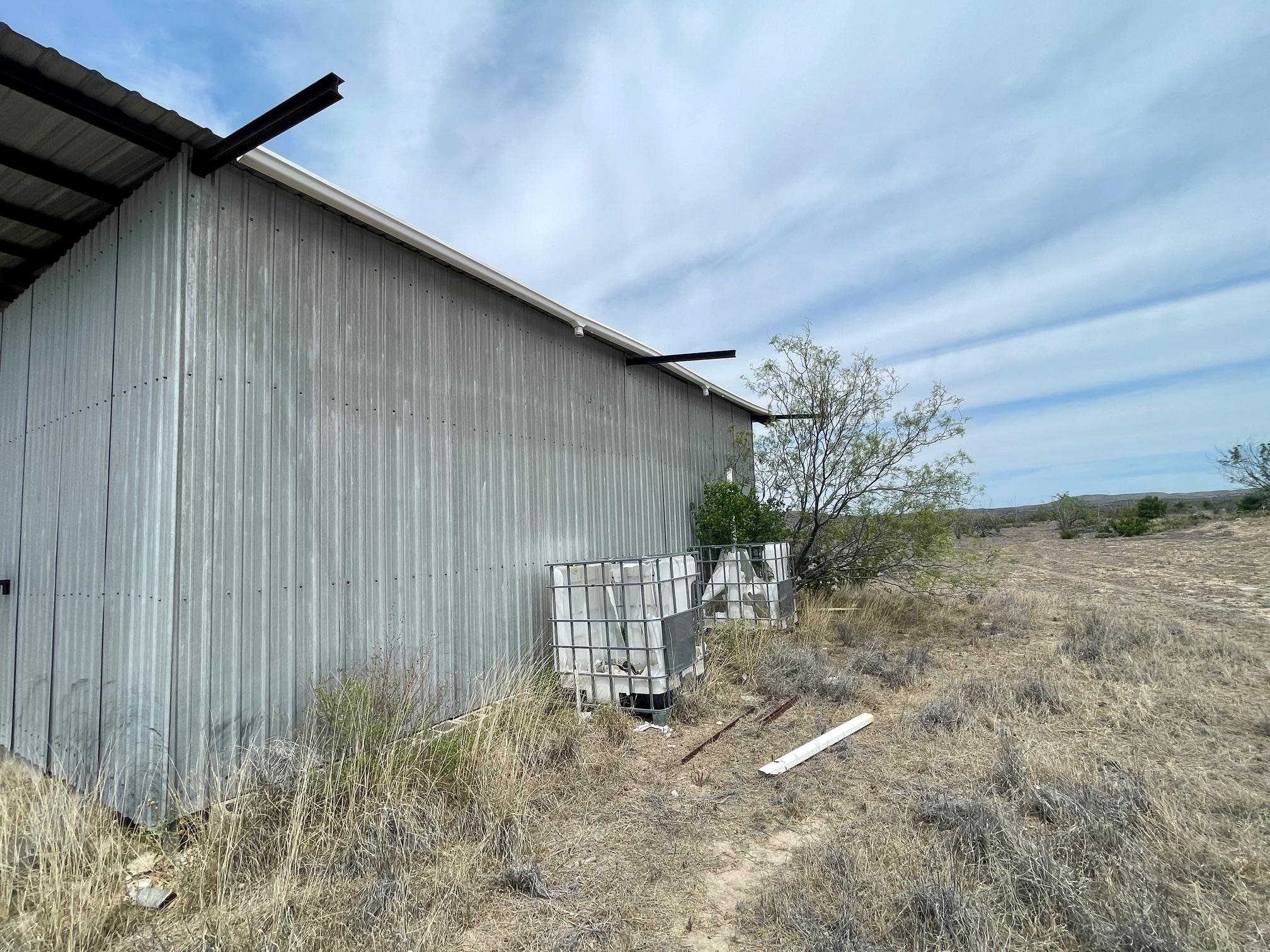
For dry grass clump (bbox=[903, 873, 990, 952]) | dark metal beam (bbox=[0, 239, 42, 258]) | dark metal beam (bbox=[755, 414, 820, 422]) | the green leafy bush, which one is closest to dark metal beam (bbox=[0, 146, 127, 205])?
dark metal beam (bbox=[0, 239, 42, 258])

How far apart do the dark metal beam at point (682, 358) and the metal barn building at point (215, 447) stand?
94.9 inches

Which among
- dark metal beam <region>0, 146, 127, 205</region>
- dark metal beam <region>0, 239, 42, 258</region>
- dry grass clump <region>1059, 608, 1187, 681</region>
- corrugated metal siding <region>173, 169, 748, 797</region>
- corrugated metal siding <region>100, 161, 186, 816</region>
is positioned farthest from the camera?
dry grass clump <region>1059, 608, 1187, 681</region>

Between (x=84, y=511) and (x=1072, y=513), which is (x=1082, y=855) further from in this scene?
(x=1072, y=513)

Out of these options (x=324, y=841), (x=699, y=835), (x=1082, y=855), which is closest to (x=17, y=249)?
(x=324, y=841)

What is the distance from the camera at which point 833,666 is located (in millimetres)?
7316

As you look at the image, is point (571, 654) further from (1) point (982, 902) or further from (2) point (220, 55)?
(2) point (220, 55)

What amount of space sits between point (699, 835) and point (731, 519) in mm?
6426

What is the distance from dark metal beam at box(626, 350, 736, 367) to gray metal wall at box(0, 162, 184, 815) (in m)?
5.34

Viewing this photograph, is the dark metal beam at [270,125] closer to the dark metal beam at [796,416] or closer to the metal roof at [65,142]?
the metal roof at [65,142]

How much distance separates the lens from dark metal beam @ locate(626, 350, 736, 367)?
8.01 metres

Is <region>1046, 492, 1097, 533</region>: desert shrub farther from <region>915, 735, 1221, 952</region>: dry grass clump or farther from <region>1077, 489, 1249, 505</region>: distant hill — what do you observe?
<region>915, 735, 1221, 952</region>: dry grass clump

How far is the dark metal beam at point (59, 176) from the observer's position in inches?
155

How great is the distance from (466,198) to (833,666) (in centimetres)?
720

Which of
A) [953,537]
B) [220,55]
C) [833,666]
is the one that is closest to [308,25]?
[220,55]
